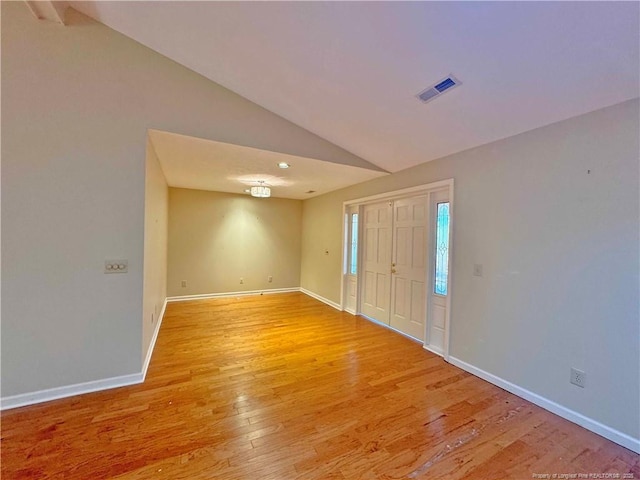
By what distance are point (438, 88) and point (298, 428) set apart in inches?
116

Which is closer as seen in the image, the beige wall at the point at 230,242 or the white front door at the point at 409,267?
the white front door at the point at 409,267

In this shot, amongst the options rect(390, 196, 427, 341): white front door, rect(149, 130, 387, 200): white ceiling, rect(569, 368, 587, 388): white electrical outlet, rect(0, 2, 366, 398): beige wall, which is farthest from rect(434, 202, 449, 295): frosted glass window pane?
rect(0, 2, 366, 398): beige wall

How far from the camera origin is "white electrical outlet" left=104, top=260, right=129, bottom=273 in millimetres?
2428

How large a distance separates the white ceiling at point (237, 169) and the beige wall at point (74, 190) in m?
0.37

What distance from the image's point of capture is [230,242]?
6.15 meters

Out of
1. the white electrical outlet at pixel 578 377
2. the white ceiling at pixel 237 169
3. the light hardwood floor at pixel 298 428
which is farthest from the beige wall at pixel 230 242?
the white electrical outlet at pixel 578 377

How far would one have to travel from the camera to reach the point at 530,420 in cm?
215

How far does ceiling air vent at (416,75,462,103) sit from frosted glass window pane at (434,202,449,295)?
1395 mm

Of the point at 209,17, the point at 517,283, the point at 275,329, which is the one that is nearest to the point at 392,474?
the point at 517,283

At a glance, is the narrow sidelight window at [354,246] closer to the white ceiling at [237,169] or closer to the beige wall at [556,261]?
the white ceiling at [237,169]

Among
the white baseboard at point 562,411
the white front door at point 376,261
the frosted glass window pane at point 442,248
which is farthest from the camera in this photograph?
the white front door at point 376,261

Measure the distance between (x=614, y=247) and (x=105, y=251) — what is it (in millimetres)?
4119

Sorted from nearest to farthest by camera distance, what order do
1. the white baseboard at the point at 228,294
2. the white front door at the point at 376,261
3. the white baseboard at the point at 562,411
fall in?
the white baseboard at the point at 562,411
the white front door at the point at 376,261
the white baseboard at the point at 228,294

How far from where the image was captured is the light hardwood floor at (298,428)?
1.65m
